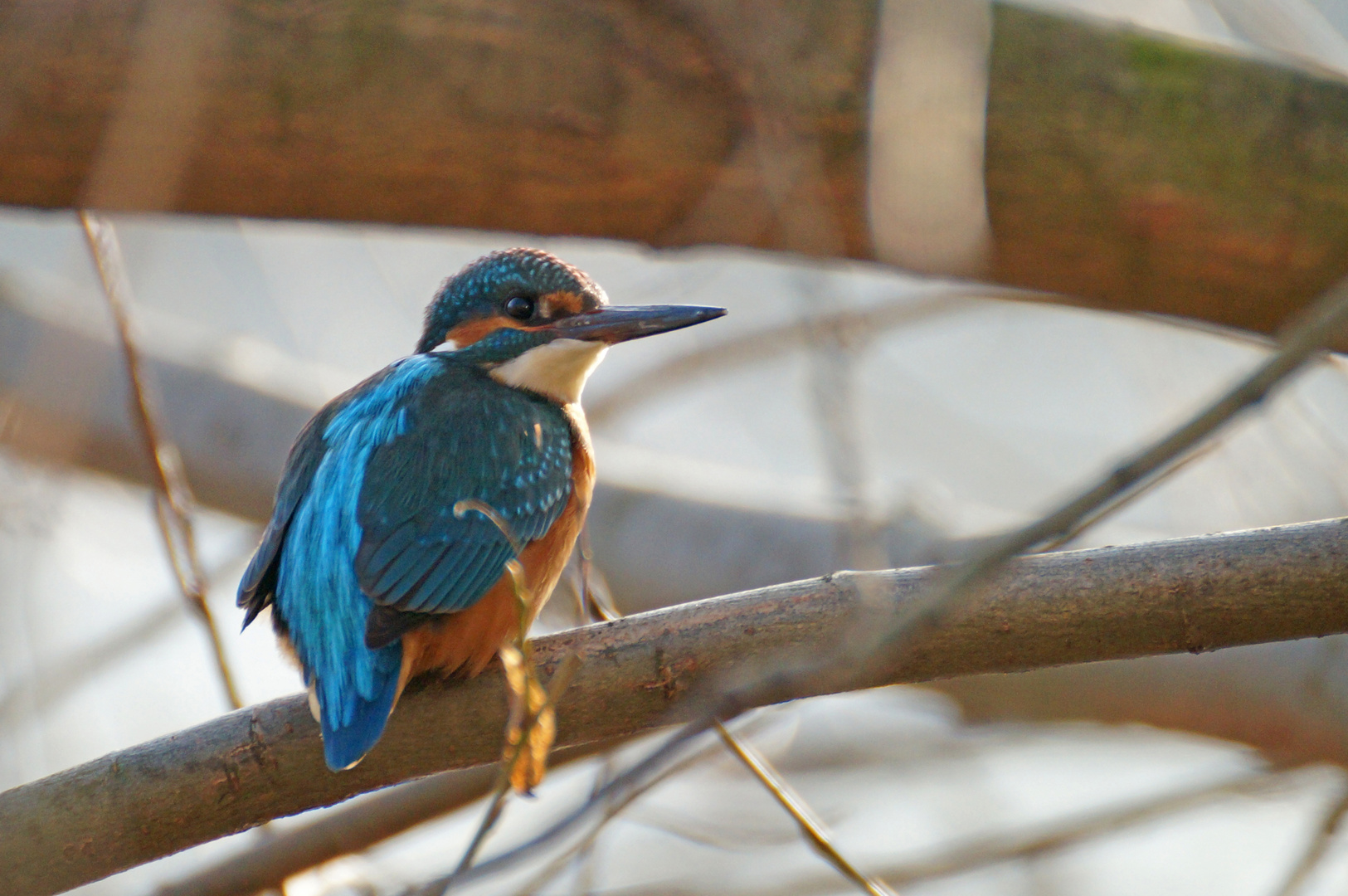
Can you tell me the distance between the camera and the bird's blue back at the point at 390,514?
2.24 meters

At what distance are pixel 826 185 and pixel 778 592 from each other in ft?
4.51

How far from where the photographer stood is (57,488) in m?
3.38

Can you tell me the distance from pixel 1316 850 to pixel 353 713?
1.67 meters

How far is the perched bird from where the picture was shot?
2.26 meters

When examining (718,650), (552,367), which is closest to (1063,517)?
(718,650)

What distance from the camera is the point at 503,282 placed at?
10.1 ft

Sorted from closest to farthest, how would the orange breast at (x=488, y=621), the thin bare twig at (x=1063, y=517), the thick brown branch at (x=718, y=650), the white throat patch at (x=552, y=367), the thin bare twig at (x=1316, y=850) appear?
1. the thin bare twig at (x=1063, y=517)
2. the thick brown branch at (x=718, y=650)
3. the thin bare twig at (x=1316, y=850)
4. the orange breast at (x=488, y=621)
5. the white throat patch at (x=552, y=367)

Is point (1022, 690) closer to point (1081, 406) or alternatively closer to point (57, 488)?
point (57, 488)

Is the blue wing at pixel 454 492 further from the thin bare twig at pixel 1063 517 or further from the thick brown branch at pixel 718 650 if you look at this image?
the thin bare twig at pixel 1063 517

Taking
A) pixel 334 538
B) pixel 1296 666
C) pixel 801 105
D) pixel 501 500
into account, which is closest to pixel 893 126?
pixel 801 105

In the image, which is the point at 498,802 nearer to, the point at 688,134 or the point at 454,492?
the point at 454,492

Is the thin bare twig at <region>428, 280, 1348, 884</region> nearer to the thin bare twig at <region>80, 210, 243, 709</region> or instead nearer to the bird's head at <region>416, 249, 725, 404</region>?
the thin bare twig at <region>80, 210, 243, 709</region>

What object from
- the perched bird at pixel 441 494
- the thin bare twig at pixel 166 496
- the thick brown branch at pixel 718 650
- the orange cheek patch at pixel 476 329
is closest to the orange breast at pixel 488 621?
the perched bird at pixel 441 494

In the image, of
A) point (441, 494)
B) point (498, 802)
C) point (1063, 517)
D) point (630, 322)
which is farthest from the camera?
point (630, 322)
